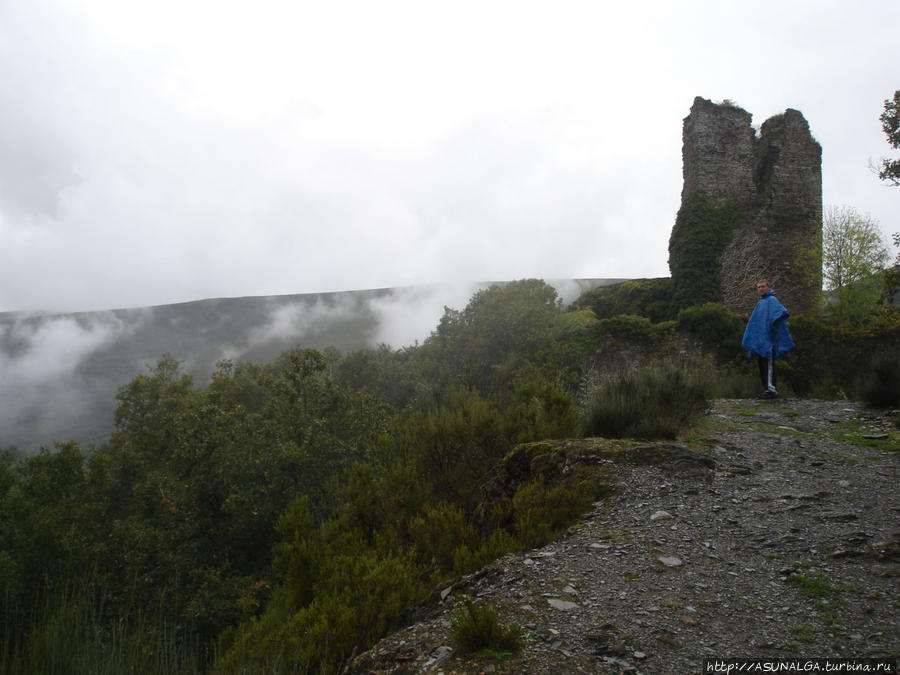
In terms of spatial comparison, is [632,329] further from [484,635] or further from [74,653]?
[74,653]

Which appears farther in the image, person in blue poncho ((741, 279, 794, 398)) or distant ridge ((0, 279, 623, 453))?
distant ridge ((0, 279, 623, 453))

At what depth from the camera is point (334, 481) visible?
315 inches

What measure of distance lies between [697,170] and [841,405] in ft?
43.8

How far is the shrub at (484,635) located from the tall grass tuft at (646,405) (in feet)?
11.3

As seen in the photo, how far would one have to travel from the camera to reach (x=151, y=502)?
1370 centimetres

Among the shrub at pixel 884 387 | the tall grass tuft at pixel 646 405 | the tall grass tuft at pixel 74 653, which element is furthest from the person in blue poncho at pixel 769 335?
the tall grass tuft at pixel 74 653

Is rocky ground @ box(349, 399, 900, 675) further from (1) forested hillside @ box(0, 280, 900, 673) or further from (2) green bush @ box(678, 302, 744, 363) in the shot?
(2) green bush @ box(678, 302, 744, 363)

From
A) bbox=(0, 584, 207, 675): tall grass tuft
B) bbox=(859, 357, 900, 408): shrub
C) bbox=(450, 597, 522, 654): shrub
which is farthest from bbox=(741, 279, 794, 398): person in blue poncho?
bbox=(0, 584, 207, 675): tall grass tuft

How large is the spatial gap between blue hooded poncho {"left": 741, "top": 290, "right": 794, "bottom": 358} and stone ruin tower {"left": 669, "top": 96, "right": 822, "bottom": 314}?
10728 millimetres

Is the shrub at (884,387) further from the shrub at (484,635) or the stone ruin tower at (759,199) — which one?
the stone ruin tower at (759,199)

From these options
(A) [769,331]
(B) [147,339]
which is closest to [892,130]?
(A) [769,331]

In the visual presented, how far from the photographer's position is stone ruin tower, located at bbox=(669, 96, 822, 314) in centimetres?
1847

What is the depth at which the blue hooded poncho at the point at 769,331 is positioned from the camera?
8.24m

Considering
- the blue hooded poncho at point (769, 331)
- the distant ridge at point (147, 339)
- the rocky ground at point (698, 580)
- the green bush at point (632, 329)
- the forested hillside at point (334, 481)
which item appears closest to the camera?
the rocky ground at point (698, 580)
